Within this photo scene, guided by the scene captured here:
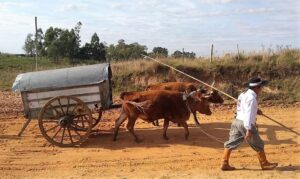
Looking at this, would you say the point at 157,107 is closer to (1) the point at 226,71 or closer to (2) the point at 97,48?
(1) the point at 226,71

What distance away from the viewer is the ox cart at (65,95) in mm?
11766

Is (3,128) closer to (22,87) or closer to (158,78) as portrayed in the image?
(22,87)

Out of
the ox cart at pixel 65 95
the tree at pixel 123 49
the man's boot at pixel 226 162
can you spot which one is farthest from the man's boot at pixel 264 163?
the tree at pixel 123 49

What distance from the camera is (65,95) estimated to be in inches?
466

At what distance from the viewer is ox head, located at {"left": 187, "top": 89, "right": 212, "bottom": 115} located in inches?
490

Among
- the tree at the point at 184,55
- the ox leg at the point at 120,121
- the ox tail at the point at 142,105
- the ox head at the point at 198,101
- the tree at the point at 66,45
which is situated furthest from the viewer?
the tree at the point at 66,45

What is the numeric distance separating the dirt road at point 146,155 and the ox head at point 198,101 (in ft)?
2.27

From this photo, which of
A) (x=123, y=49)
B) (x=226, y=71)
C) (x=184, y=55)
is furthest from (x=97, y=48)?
(x=226, y=71)

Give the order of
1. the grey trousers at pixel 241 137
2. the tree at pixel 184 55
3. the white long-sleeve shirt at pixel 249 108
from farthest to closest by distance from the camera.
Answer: the tree at pixel 184 55, the grey trousers at pixel 241 137, the white long-sleeve shirt at pixel 249 108

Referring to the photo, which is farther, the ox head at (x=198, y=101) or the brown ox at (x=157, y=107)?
the ox head at (x=198, y=101)

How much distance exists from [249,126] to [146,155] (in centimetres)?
294

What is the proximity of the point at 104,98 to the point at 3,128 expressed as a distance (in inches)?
156

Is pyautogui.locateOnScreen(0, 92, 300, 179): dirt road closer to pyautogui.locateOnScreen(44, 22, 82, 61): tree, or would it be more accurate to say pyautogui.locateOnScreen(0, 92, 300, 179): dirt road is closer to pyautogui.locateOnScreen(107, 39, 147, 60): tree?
pyautogui.locateOnScreen(107, 39, 147, 60): tree

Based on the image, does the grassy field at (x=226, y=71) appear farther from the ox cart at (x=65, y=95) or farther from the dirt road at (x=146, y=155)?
the ox cart at (x=65, y=95)
